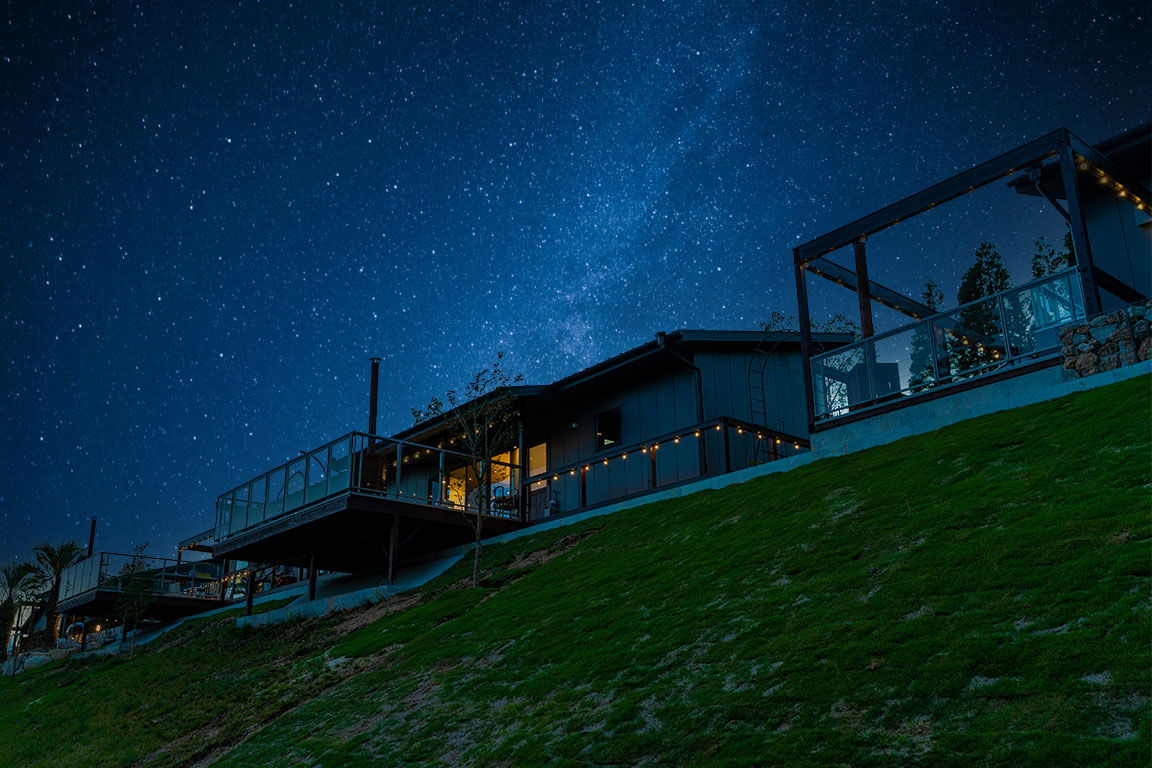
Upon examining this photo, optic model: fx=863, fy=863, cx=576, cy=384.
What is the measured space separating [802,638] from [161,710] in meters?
13.9

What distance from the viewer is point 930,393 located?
48.1ft

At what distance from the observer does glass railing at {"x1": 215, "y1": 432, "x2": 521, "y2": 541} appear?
2152 centimetres

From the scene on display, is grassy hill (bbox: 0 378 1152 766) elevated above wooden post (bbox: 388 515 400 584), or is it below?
below

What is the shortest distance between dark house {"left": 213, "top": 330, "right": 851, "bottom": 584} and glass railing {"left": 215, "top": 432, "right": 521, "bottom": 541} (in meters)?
0.05

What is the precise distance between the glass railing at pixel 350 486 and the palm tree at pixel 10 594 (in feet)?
89.9

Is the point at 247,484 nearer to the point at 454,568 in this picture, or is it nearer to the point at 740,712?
the point at 454,568

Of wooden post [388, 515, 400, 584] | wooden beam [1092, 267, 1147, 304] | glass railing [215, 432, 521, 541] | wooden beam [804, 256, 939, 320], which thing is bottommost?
wooden post [388, 515, 400, 584]

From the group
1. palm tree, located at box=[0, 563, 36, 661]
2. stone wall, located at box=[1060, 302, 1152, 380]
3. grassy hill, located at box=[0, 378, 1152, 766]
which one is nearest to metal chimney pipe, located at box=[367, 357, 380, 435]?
grassy hill, located at box=[0, 378, 1152, 766]

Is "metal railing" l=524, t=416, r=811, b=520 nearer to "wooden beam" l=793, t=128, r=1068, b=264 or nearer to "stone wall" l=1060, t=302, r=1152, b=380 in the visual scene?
"wooden beam" l=793, t=128, r=1068, b=264

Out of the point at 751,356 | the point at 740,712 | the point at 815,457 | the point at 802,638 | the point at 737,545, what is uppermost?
the point at 751,356

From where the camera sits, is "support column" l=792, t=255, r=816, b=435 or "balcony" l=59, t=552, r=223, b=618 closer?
"support column" l=792, t=255, r=816, b=435

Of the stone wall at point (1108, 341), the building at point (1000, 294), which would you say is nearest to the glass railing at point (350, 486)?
the building at point (1000, 294)

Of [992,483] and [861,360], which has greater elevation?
[861,360]

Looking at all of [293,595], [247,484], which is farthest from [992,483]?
[293,595]
